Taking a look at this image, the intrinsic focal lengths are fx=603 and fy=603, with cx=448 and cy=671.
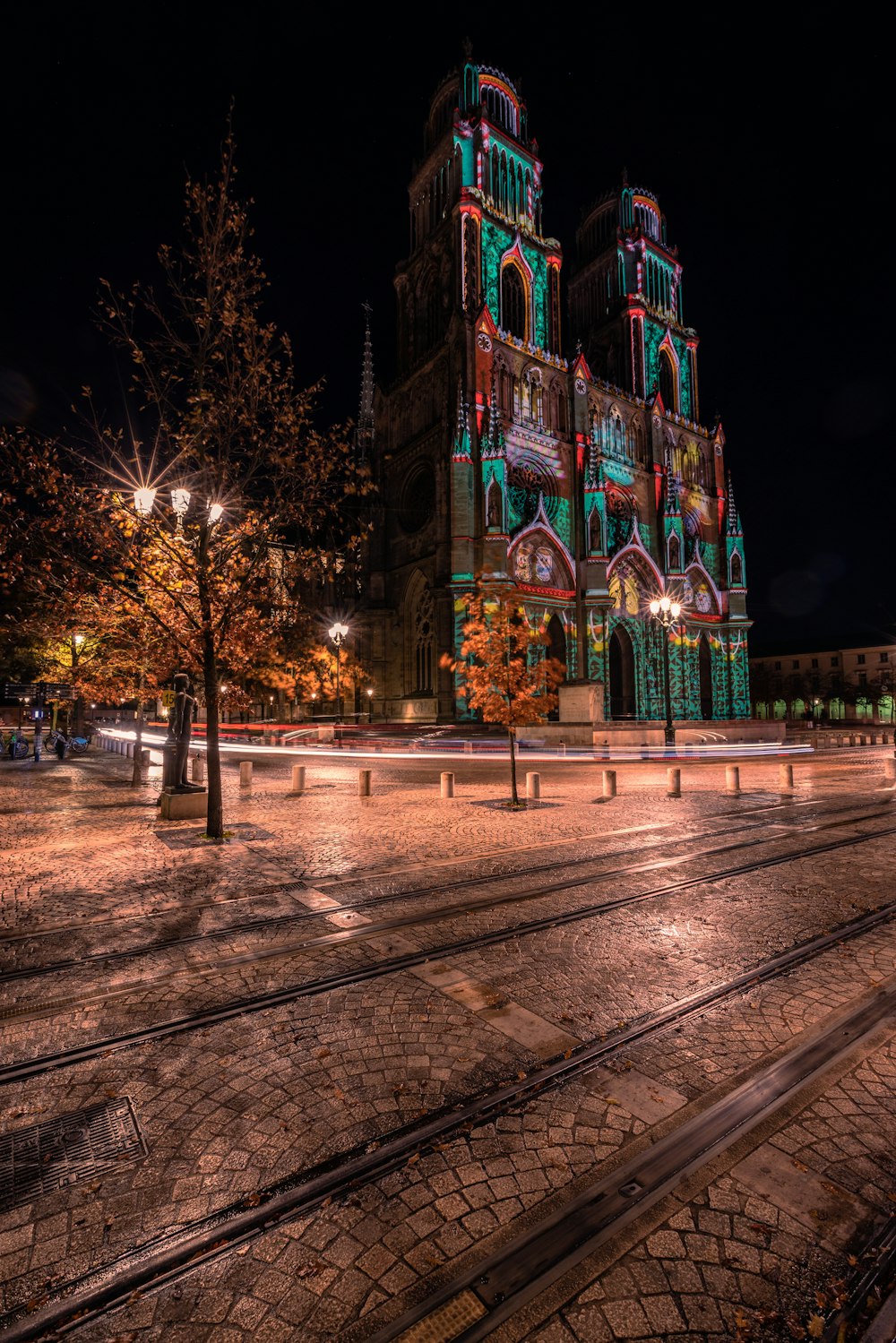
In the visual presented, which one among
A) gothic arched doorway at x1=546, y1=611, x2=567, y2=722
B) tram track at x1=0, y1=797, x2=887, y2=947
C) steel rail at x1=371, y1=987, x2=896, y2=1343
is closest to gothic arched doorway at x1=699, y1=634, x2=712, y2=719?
gothic arched doorway at x1=546, y1=611, x2=567, y2=722

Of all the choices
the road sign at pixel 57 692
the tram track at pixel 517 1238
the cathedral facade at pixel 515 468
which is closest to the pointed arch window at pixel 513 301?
the cathedral facade at pixel 515 468

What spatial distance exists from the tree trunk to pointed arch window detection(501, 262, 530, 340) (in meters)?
48.2

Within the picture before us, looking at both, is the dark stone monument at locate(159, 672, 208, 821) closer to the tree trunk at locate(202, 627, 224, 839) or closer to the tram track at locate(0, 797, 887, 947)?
the tree trunk at locate(202, 627, 224, 839)

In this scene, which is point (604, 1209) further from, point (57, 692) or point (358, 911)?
point (57, 692)

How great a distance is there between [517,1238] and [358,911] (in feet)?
13.5

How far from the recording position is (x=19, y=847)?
29.6ft

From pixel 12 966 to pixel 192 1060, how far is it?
247cm

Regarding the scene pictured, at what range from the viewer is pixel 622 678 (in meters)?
52.6

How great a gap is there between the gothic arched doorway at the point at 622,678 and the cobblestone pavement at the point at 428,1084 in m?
44.0

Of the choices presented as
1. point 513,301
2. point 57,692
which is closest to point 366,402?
point 513,301

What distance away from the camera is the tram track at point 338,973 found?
3641 millimetres

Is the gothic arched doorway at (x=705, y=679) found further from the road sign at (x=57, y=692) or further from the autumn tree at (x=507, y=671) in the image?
the road sign at (x=57, y=692)

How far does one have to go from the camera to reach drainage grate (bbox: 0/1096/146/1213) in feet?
8.37

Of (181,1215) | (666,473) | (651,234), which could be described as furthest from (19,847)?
(651,234)
